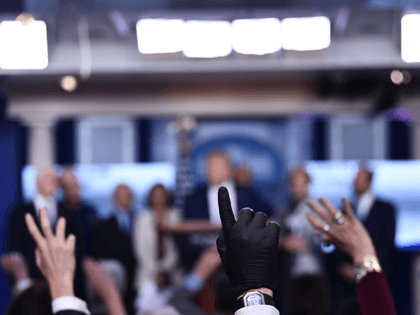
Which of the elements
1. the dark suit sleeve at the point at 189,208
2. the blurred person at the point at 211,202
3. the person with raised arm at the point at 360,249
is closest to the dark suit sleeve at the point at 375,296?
the person with raised arm at the point at 360,249

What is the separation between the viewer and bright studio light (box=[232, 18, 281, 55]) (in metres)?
3.92

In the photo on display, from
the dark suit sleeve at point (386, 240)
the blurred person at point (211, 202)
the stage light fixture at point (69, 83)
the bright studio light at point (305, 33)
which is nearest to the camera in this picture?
the dark suit sleeve at point (386, 240)

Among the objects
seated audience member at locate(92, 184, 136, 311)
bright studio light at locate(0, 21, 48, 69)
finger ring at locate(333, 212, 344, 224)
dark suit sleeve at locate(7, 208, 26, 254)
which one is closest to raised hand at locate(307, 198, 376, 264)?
finger ring at locate(333, 212, 344, 224)

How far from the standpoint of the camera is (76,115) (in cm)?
465

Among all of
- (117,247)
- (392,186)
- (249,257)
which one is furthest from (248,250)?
(392,186)

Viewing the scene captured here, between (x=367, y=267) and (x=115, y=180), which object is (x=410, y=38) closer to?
(x=115, y=180)

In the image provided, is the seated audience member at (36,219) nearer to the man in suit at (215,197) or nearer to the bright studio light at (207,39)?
the man in suit at (215,197)

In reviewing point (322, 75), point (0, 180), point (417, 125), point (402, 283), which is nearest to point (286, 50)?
point (322, 75)

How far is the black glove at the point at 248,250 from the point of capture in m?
0.74

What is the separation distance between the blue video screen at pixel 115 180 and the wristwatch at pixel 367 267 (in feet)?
13.2

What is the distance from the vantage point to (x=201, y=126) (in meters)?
5.36

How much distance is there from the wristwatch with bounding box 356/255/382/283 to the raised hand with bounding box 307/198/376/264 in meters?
0.01

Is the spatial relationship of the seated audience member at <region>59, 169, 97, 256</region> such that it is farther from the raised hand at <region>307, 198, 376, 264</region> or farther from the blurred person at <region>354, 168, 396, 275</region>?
the raised hand at <region>307, 198, 376, 264</region>

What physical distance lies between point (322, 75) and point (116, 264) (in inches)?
102
